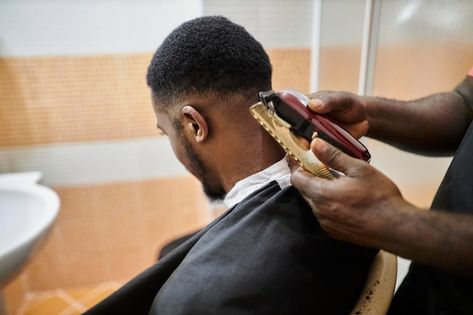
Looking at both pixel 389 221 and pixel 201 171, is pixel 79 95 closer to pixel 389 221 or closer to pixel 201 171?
pixel 201 171

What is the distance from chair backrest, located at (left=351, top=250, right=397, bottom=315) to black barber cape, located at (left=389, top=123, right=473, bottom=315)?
0.32 feet

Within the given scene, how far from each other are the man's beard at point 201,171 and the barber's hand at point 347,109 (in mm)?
298

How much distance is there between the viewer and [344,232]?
1.55ft

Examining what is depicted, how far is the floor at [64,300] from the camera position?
1.56m

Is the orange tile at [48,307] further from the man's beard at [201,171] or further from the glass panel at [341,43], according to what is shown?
the glass panel at [341,43]

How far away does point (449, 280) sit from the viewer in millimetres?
593

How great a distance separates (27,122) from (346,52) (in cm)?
135

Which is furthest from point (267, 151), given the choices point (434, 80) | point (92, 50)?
point (92, 50)

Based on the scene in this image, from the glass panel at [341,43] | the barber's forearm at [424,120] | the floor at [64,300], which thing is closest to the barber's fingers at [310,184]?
the barber's forearm at [424,120]

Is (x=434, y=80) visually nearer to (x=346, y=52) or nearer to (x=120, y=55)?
(x=346, y=52)

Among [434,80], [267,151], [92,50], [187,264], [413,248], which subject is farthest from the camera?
[92,50]

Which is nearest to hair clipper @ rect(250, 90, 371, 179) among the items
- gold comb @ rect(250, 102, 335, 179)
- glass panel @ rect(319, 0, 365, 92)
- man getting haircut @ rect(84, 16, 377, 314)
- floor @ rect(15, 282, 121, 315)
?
gold comb @ rect(250, 102, 335, 179)

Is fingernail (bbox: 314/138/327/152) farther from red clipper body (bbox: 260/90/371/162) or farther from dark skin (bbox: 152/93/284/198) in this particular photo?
dark skin (bbox: 152/93/284/198)

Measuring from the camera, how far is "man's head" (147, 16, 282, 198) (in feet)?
2.22
